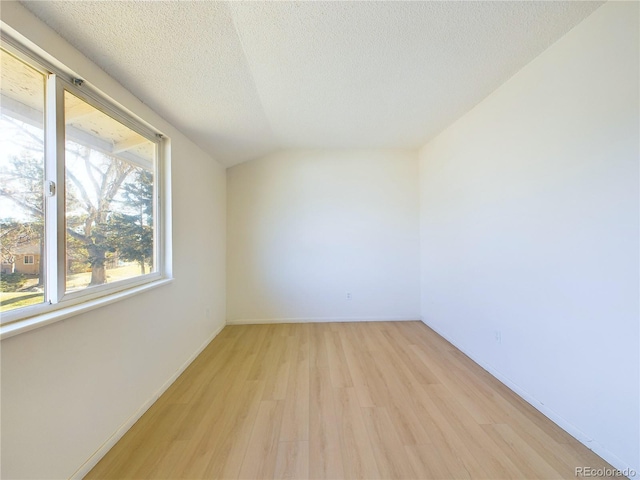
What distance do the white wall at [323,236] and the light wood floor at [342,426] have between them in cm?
107

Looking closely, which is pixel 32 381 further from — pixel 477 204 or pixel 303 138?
pixel 477 204

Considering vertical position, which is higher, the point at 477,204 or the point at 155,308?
the point at 477,204

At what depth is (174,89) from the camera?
168 cm

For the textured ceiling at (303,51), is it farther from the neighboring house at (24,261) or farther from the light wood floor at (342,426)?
the light wood floor at (342,426)

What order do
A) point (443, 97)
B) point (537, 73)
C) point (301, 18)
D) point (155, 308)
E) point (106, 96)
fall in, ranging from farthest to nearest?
point (443, 97), point (155, 308), point (537, 73), point (106, 96), point (301, 18)

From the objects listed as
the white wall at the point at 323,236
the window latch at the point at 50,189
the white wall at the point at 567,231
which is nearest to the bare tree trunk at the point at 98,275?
the window latch at the point at 50,189

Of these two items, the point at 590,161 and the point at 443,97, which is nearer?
the point at 590,161

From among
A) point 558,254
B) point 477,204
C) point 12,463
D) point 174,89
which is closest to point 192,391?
point 12,463

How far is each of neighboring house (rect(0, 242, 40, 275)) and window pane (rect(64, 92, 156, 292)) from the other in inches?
6.0

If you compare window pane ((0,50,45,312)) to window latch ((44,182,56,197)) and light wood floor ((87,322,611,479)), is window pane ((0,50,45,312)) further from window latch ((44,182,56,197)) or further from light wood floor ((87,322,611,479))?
light wood floor ((87,322,611,479))

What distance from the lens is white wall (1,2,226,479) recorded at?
38.5 inches

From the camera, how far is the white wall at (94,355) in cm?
98

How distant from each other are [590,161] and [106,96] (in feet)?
9.71

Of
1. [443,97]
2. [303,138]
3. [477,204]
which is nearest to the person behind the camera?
[443,97]
